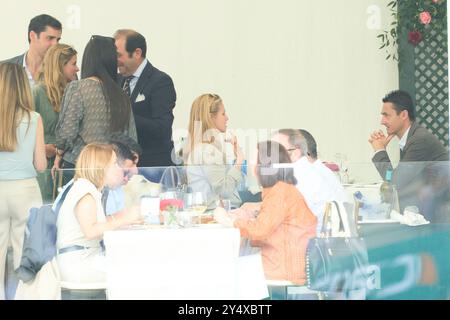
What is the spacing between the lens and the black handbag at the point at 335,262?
529 cm

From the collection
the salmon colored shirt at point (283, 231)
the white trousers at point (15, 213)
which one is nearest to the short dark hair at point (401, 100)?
the salmon colored shirt at point (283, 231)

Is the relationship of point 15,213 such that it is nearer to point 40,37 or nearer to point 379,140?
point 40,37

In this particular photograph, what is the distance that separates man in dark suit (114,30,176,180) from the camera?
244 inches

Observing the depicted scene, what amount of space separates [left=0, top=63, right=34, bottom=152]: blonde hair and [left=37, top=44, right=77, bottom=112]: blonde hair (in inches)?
14.4

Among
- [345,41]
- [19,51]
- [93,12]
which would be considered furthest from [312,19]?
[19,51]

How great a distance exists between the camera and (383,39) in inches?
268

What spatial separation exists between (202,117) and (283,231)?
1399 millimetres

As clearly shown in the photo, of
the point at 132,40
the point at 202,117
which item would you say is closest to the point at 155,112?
the point at 202,117

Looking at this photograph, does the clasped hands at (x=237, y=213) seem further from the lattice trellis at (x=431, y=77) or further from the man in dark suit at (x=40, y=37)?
the man in dark suit at (x=40, y=37)

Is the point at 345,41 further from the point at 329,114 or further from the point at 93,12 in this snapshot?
the point at 93,12

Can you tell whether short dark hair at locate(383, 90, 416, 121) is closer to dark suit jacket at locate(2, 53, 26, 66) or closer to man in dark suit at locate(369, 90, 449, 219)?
man in dark suit at locate(369, 90, 449, 219)

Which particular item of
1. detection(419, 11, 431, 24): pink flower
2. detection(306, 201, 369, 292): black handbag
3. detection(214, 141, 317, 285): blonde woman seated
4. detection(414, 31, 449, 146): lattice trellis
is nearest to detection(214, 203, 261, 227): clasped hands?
detection(214, 141, 317, 285): blonde woman seated

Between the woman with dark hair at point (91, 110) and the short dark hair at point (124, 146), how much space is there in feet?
0.11

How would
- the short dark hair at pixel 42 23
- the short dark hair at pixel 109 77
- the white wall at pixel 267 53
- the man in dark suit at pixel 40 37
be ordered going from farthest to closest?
1. the white wall at pixel 267 53
2. the short dark hair at pixel 42 23
3. the man in dark suit at pixel 40 37
4. the short dark hair at pixel 109 77
